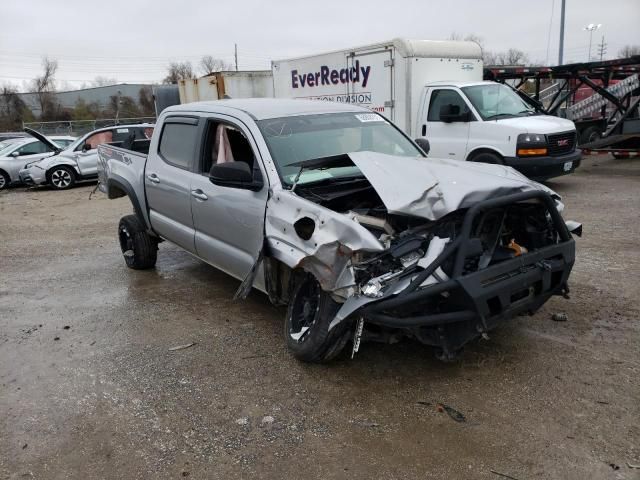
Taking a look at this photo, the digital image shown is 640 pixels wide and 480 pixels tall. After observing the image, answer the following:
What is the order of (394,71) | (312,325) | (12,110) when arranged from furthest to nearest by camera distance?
(12,110), (394,71), (312,325)

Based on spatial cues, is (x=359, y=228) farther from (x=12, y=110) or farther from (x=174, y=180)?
(x=12, y=110)

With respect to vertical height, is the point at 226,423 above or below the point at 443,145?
below

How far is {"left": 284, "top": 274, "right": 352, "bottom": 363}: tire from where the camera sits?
345cm

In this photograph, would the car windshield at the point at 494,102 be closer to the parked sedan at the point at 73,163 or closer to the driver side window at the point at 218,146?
the driver side window at the point at 218,146

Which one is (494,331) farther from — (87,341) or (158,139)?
(158,139)

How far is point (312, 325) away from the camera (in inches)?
141

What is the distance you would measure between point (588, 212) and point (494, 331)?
498 cm

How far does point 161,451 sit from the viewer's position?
2.98 m

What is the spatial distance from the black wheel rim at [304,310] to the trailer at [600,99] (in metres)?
9.48

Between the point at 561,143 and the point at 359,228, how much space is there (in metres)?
7.50

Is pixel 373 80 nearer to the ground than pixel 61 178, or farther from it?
Answer: farther from it

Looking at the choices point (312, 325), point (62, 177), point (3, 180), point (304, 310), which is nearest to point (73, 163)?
point (62, 177)

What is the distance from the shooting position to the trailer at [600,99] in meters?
12.4

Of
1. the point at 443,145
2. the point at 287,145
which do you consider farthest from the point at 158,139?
the point at 443,145
